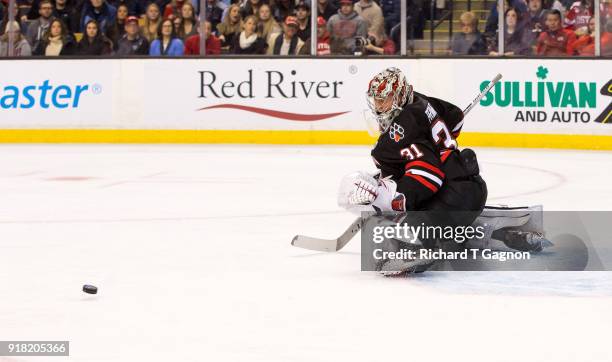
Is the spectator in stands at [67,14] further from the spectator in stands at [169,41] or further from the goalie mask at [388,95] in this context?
the goalie mask at [388,95]

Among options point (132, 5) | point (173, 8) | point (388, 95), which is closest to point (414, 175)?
point (388, 95)

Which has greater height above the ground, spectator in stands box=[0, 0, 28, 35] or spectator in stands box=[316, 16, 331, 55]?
spectator in stands box=[0, 0, 28, 35]

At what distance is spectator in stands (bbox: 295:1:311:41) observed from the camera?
13.7m

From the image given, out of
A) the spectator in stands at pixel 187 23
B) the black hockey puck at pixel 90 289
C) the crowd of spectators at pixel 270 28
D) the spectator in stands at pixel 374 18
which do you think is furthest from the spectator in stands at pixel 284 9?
the black hockey puck at pixel 90 289

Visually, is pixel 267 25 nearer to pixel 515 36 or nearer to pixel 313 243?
pixel 515 36

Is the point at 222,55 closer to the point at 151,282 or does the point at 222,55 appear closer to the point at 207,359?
the point at 151,282

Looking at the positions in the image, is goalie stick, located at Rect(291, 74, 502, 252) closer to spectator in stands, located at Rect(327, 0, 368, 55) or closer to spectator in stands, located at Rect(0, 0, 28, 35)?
spectator in stands, located at Rect(327, 0, 368, 55)

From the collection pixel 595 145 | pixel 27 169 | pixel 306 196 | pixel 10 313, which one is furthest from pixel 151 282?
pixel 595 145

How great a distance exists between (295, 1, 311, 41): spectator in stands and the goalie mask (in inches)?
334

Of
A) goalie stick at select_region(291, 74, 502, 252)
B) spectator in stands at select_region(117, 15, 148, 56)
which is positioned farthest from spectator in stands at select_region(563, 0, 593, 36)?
goalie stick at select_region(291, 74, 502, 252)

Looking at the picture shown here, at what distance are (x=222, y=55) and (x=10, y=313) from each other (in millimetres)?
9643

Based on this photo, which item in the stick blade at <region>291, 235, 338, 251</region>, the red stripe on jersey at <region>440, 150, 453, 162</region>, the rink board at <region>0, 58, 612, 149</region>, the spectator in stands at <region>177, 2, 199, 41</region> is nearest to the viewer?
the red stripe on jersey at <region>440, 150, 453, 162</region>

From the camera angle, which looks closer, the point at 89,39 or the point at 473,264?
the point at 473,264

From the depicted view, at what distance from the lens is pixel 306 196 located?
871 centimetres
